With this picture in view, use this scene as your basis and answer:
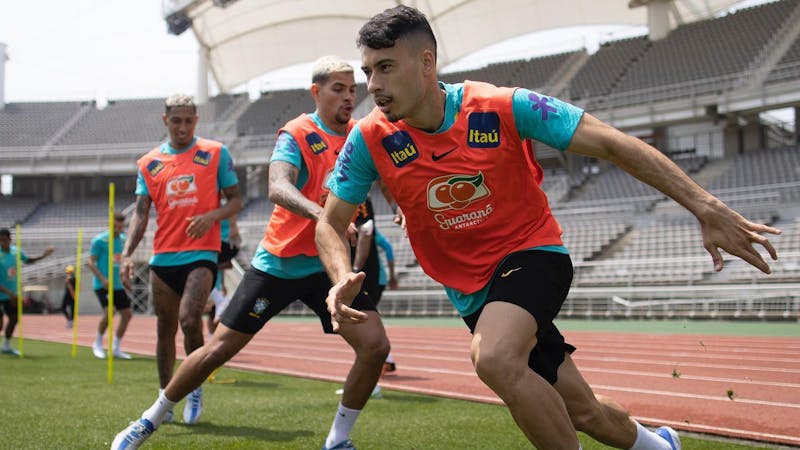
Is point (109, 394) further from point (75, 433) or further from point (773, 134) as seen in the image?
point (773, 134)

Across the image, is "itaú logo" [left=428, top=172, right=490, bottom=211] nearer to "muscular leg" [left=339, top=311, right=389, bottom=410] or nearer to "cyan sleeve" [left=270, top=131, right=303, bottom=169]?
"muscular leg" [left=339, top=311, right=389, bottom=410]

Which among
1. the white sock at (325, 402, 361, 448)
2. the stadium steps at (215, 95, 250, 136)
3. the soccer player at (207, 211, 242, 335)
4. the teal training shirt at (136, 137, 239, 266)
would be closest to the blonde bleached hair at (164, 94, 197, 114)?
the teal training shirt at (136, 137, 239, 266)

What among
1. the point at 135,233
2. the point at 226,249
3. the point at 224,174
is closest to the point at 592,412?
the point at 224,174

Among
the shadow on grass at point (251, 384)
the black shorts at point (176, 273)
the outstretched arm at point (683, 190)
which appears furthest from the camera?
the shadow on grass at point (251, 384)

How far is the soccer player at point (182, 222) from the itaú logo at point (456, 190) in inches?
101

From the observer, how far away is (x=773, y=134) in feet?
100.0

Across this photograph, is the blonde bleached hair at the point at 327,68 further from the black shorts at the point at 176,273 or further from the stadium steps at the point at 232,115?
the stadium steps at the point at 232,115

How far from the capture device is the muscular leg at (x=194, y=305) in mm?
5316

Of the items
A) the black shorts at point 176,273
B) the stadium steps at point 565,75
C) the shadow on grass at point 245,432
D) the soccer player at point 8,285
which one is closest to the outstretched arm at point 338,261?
the shadow on grass at point 245,432

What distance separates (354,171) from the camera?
10.3 ft

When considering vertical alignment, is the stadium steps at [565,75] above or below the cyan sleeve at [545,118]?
below

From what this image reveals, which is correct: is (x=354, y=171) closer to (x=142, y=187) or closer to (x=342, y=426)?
(x=342, y=426)

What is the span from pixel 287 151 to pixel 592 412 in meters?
2.33

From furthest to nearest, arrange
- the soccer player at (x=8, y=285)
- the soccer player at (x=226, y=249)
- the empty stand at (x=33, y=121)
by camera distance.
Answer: the empty stand at (x=33, y=121) < the soccer player at (x=8, y=285) < the soccer player at (x=226, y=249)
